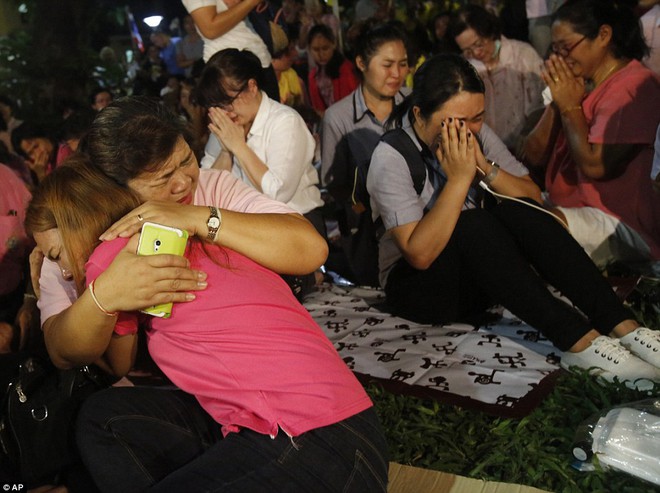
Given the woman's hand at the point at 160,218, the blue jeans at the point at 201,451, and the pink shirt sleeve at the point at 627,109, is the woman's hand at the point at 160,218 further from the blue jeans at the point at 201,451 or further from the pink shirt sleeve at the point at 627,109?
the pink shirt sleeve at the point at 627,109

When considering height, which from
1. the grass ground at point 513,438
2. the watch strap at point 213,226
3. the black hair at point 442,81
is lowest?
the grass ground at point 513,438

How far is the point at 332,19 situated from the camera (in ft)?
20.5

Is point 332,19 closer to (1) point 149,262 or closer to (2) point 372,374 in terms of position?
(2) point 372,374

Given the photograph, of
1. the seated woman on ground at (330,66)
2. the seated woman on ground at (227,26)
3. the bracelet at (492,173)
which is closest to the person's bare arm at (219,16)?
the seated woman on ground at (227,26)

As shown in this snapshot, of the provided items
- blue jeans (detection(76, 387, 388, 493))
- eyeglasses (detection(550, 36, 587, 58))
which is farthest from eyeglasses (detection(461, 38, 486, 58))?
blue jeans (detection(76, 387, 388, 493))

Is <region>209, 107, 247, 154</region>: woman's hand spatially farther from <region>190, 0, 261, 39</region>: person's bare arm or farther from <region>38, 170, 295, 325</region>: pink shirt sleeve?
<region>38, 170, 295, 325</region>: pink shirt sleeve

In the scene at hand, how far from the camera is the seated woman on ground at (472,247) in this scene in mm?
2297

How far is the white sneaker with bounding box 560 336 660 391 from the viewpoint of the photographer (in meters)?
2.18

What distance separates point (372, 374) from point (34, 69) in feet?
21.4

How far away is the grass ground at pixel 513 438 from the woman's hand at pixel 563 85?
130cm

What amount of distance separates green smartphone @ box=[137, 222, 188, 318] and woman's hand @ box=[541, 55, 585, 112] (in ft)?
7.00

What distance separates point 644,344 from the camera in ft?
7.36

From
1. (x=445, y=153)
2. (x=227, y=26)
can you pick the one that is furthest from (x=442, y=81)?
(x=227, y=26)

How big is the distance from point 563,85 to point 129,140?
6.74 ft
